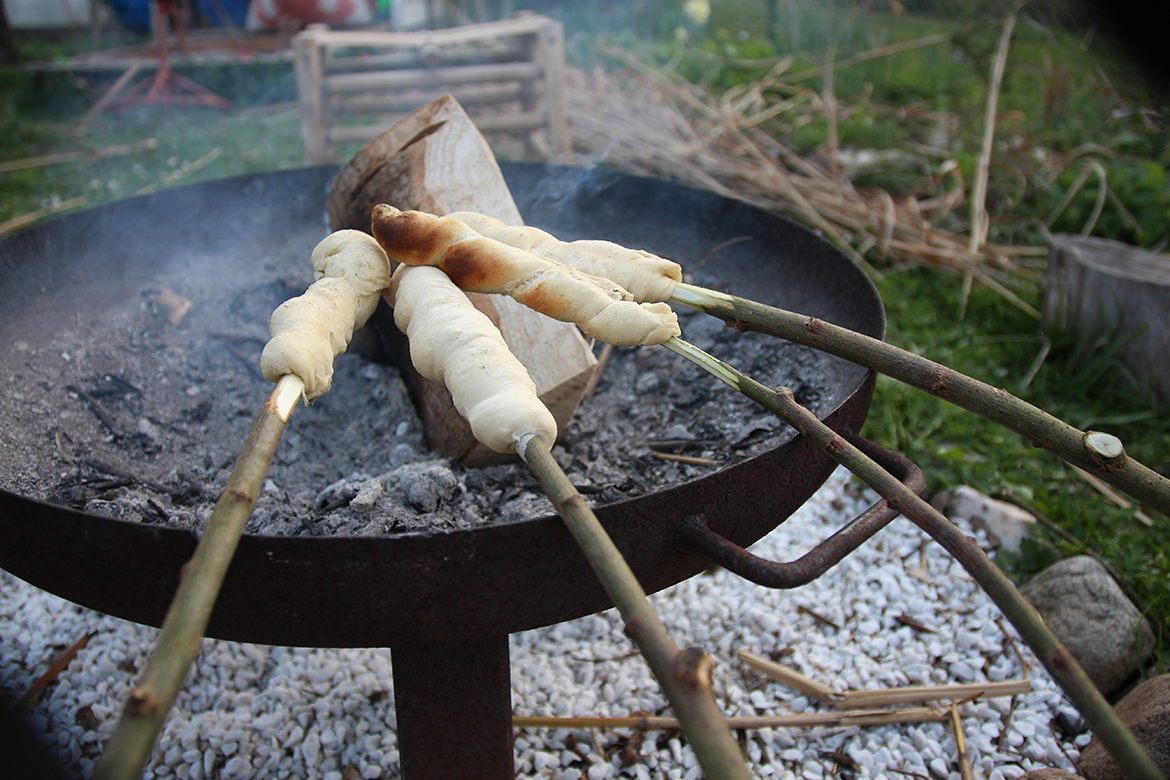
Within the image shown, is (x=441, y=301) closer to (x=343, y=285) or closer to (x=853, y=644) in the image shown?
(x=343, y=285)

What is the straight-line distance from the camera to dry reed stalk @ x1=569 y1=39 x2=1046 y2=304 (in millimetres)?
3434

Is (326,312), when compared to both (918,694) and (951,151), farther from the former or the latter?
(951,151)

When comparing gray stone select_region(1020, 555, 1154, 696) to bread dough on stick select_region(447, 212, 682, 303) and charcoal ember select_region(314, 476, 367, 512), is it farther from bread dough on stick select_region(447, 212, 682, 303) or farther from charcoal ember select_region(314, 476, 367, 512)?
charcoal ember select_region(314, 476, 367, 512)

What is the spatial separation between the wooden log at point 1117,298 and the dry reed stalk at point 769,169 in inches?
7.2

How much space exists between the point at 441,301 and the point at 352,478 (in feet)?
1.55

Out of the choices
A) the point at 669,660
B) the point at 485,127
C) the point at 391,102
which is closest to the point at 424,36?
the point at 391,102

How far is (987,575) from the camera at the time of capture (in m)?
0.84

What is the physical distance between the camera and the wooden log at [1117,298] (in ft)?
8.61

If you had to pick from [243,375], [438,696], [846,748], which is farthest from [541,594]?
[243,375]

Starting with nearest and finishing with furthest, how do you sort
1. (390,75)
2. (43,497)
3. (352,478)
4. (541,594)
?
(541,594)
(43,497)
(352,478)
(390,75)

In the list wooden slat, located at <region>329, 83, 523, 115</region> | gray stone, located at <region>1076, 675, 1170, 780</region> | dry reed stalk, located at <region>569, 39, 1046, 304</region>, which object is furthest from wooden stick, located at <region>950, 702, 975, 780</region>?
wooden slat, located at <region>329, 83, 523, 115</region>

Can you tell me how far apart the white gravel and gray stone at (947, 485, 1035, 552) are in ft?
0.51

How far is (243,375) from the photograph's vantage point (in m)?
1.85

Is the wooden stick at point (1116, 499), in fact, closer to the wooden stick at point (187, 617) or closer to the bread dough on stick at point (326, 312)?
the bread dough on stick at point (326, 312)
